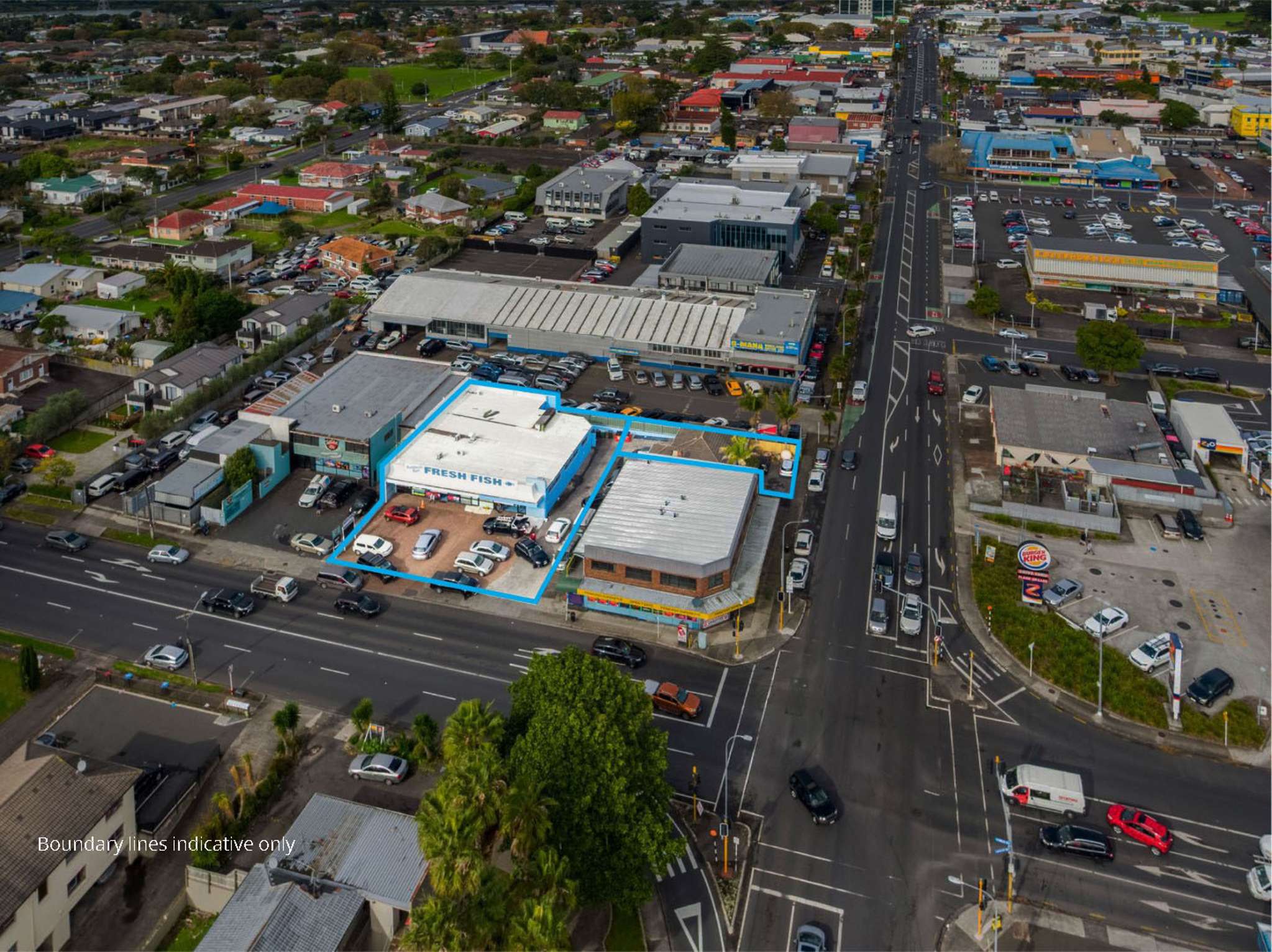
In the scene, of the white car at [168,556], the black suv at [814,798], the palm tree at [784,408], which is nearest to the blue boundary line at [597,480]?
the palm tree at [784,408]

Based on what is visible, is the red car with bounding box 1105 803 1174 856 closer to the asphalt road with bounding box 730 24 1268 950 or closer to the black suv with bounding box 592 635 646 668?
the asphalt road with bounding box 730 24 1268 950

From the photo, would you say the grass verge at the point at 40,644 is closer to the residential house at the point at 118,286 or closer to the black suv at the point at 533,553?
the black suv at the point at 533,553

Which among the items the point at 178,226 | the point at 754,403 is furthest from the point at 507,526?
the point at 178,226

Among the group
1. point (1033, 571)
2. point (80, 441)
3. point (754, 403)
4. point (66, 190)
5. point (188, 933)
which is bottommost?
point (80, 441)

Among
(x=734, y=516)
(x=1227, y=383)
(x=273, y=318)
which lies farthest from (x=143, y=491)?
(x=1227, y=383)

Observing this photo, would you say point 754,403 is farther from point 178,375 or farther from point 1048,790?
point 178,375

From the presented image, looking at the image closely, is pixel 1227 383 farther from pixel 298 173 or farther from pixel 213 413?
pixel 298 173

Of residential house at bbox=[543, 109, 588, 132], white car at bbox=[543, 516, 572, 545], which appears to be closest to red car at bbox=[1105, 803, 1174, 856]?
white car at bbox=[543, 516, 572, 545]
